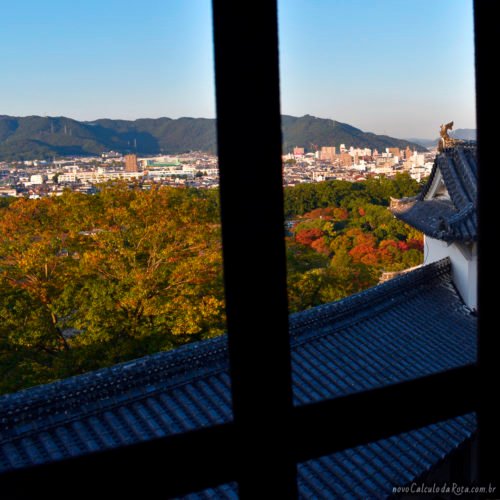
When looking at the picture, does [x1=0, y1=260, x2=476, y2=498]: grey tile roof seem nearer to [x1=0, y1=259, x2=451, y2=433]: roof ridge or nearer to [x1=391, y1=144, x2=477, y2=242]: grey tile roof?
[x1=0, y1=259, x2=451, y2=433]: roof ridge

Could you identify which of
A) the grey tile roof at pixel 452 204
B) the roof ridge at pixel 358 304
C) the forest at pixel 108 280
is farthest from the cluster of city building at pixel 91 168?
the roof ridge at pixel 358 304

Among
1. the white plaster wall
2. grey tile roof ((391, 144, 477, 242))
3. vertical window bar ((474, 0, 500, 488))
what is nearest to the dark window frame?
vertical window bar ((474, 0, 500, 488))

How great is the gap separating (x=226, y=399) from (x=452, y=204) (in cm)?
562

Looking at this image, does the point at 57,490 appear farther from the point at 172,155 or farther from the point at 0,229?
the point at 172,155

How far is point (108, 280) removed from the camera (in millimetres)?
8680

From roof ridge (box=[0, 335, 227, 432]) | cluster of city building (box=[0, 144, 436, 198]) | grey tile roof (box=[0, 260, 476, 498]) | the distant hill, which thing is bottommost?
grey tile roof (box=[0, 260, 476, 498])

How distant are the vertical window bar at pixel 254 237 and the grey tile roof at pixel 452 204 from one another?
6755mm

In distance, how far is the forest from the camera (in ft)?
25.9

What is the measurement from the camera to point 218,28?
55cm

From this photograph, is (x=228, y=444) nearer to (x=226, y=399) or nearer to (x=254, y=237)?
(x=254, y=237)

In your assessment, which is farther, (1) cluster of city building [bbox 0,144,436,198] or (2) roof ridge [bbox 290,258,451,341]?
(1) cluster of city building [bbox 0,144,436,198]

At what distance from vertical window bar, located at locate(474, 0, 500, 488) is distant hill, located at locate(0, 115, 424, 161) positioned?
774 inches

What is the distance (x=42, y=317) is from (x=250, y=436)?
8.12m

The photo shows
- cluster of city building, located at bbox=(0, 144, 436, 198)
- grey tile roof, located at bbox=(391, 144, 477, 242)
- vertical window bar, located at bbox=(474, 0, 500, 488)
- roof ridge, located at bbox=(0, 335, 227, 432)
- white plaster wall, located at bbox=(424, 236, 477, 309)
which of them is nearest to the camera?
vertical window bar, located at bbox=(474, 0, 500, 488)
